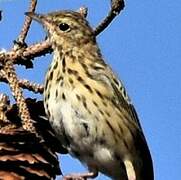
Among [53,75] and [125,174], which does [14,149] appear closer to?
[53,75]

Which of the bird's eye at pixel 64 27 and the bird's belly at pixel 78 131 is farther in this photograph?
the bird's eye at pixel 64 27

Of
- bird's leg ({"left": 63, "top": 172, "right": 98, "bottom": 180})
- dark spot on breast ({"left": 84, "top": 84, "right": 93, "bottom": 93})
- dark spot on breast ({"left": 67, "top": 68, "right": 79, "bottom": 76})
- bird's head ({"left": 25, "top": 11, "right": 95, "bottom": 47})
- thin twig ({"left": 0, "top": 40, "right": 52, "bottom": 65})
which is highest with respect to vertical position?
bird's head ({"left": 25, "top": 11, "right": 95, "bottom": 47})

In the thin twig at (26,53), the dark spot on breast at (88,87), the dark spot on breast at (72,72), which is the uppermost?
the dark spot on breast at (72,72)

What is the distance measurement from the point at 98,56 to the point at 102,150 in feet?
2.53

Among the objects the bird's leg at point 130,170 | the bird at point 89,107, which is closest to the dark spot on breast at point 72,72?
the bird at point 89,107

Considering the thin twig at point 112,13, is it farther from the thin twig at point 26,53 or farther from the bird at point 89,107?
the bird at point 89,107

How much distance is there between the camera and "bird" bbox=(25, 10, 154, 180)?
3523 mm

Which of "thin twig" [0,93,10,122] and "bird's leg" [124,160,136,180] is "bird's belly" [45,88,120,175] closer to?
"bird's leg" [124,160,136,180]

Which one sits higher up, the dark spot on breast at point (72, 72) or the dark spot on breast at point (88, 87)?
the dark spot on breast at point (72, 72)

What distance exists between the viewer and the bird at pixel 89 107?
352 centimetres

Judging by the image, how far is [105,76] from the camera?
154 inches

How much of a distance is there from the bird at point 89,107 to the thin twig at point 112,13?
54 cm

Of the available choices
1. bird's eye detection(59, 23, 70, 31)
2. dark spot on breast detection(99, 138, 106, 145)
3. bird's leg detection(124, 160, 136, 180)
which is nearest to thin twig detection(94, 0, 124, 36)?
dark spot on breast detection(99, 138, 106, 145)

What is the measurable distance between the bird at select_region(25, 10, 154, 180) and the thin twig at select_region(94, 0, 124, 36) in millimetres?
541
